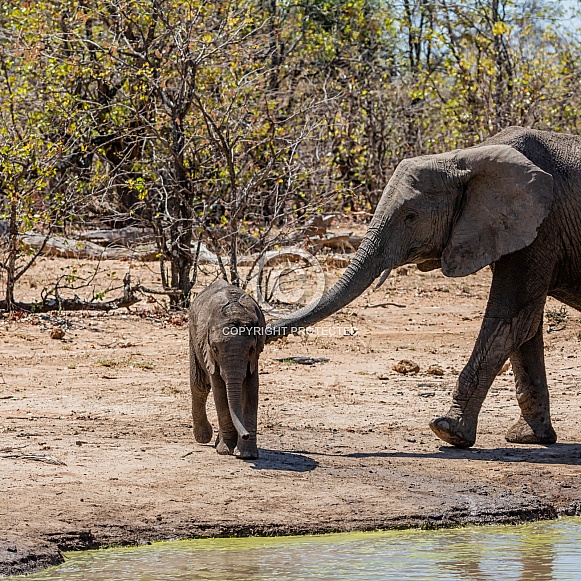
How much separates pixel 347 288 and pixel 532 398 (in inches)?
66.9

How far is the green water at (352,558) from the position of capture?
559 centimetres

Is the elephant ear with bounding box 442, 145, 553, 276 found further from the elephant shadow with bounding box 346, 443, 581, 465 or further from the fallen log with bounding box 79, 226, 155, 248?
the fallen log with bounding box 79, 226, 155, 248

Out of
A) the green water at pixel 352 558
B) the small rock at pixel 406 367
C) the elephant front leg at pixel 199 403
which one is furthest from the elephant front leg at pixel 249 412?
the small rock at pixel 406 367

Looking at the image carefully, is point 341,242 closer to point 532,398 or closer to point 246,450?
point 532,398

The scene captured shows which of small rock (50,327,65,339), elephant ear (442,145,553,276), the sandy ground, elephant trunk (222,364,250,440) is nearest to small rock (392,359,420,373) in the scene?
the sandy ground

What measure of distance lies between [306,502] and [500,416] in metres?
3.19

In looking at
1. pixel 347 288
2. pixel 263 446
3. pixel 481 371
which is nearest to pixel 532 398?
pixel 481 371

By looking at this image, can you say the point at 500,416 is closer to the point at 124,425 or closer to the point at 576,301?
the point at 576,301

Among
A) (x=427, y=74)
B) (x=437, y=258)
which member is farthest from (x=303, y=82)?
(x=437, y=258)

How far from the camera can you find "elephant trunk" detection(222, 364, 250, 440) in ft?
22.6

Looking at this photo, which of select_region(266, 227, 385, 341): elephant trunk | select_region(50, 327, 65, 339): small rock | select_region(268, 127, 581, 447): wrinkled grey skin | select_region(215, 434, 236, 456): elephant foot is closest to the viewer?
select_region(215, 434, 236, 456): elephant foot

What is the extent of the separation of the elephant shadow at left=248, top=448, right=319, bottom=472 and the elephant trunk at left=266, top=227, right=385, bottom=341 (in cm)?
76

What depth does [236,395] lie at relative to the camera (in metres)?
6.91

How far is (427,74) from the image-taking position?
18.9 meters
